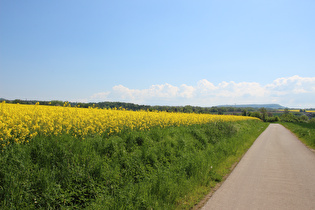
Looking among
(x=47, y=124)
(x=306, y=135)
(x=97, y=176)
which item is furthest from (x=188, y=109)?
(x=97, y=176)

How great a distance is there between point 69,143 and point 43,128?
4.32ft

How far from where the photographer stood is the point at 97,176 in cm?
519

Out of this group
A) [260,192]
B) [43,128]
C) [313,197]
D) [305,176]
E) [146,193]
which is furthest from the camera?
[305,176]

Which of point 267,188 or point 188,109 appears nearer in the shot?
point 267,188

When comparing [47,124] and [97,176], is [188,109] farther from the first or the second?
[97,176]

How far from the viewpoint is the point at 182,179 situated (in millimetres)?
5848

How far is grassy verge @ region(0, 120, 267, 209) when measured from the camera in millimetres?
4074

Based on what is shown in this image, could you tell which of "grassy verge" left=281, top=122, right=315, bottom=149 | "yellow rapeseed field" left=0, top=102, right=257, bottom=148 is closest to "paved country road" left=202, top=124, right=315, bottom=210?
"yellow rapeseed field" left=0, top=102, right=257, bottom=148

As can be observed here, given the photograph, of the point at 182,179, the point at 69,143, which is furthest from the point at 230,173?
the point at 69,143

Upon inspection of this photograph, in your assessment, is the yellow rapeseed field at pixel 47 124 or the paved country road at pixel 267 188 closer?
the paved country road at pixel 267 188

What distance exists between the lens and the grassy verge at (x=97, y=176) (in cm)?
407

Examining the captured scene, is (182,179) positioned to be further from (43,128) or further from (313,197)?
(43,128)

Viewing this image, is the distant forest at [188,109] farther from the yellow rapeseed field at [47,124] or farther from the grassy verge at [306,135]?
the grassy verge at [306,135]

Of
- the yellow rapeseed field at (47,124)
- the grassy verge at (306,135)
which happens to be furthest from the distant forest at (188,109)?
the grassy verge at (306,135)
